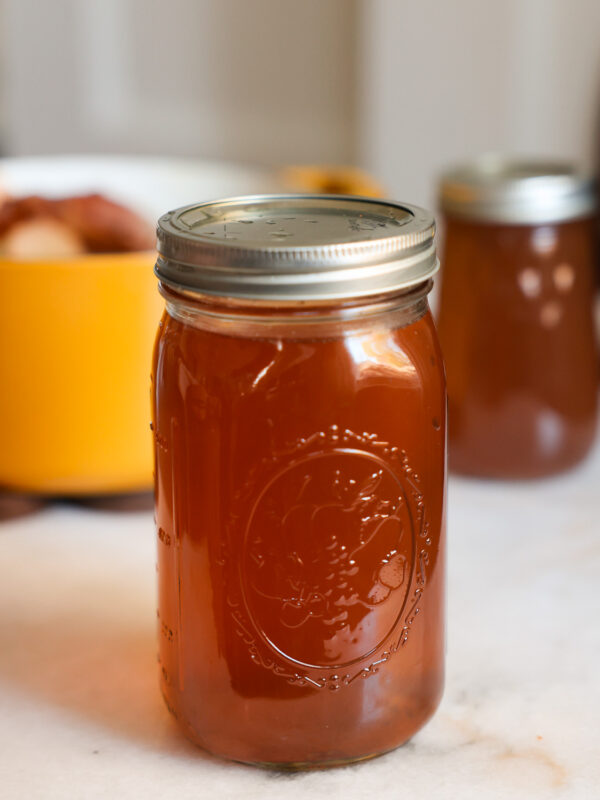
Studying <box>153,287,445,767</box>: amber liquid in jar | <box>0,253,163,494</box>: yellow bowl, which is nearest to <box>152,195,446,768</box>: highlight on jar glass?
<box>153,287,445,767</box>: amber liquid in jar

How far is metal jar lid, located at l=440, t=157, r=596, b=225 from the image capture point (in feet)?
2.66

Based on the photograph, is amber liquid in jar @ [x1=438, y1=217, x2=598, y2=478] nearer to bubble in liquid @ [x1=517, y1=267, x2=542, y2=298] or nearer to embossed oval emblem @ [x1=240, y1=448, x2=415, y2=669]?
bubble in liquid @ [x1=517, y1=267, x2=542, y2=298]

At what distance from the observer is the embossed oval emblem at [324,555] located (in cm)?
49

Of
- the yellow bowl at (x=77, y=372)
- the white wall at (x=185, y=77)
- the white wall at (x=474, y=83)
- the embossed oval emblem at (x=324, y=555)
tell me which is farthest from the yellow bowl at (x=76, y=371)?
the white wall at (x=185, y=77)

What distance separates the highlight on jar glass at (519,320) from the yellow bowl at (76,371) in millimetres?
247

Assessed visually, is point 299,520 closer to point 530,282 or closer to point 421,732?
point 421,732

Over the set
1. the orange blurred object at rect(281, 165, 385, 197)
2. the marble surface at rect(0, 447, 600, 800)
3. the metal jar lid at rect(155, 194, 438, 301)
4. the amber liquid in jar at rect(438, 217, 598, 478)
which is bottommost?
the marble surface at rect(0, 447, 600, 800)

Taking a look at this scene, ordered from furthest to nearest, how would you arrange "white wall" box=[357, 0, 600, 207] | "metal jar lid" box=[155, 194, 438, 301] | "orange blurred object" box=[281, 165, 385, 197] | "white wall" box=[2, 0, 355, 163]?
1. "white wall" box=[2, 0, 355, 163]
2. "white wall" box=[357, 0, 600, 207]
3. "orange blurred object" box=[281, 165, 385, 197]
4. "metal jar lid" box=[155, 194, 438, 301]

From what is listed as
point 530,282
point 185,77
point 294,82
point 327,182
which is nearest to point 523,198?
point 530,282

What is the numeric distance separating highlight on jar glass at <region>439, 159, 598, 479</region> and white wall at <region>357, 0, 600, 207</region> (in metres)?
0.70

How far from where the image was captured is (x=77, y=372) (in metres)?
0.78

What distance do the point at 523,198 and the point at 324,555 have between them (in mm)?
413

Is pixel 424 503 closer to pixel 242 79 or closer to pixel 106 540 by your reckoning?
pixel 106 540

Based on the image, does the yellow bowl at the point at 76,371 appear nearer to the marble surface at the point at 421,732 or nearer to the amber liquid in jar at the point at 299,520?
the marble surface at the point at 421,732
